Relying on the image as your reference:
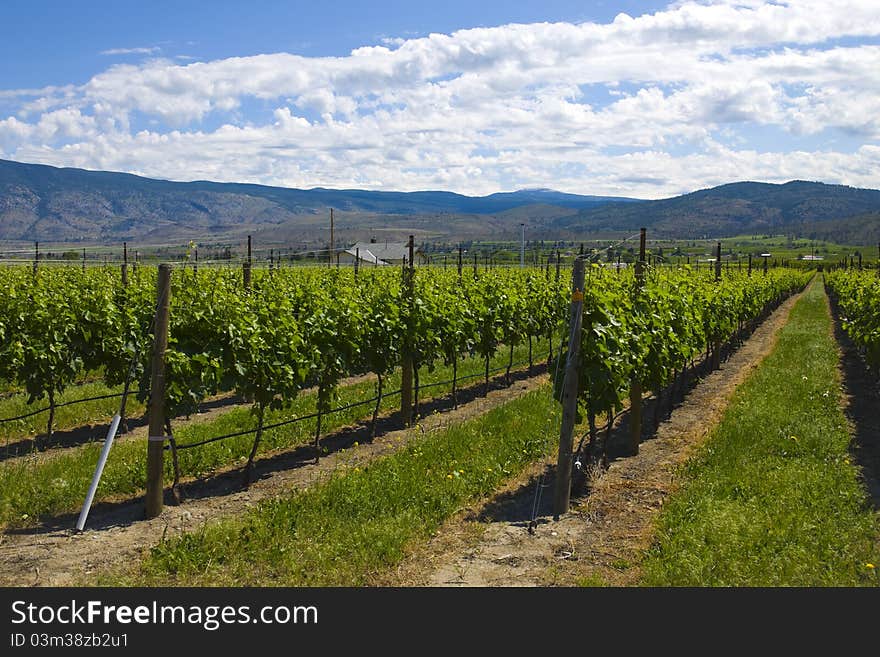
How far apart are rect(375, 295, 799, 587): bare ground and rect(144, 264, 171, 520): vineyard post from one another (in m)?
3.07


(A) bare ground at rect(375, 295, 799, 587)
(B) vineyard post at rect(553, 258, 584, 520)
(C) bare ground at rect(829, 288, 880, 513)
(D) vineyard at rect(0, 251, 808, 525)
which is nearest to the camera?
(A) bare ground at rect(375, 295, 799, 587)

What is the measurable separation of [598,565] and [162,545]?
4.11 metres

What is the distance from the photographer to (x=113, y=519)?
8.06 meters

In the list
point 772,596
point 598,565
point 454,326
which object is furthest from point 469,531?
point 454,326

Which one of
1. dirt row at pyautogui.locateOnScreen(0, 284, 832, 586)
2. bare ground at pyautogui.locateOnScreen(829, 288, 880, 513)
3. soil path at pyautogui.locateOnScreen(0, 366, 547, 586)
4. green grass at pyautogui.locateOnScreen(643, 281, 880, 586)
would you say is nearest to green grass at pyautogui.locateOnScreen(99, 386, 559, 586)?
dirt row at pyautogui.locateOnScreen(0, 284, 832, 586)

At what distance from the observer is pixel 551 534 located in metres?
7.77

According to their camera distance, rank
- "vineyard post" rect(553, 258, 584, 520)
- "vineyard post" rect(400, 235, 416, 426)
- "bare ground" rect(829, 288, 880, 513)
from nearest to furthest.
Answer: "vineyard post" rect(553, 258, 584, 520), "bare ground" rect(829, 288, 880, 513), "vineyard post" rect(400, 235, 416, 426)

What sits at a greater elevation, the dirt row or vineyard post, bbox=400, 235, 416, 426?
vineyard post, bbox=400, 235, 416, 426

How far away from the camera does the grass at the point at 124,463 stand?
8.28 m

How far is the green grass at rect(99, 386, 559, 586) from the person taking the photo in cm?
651

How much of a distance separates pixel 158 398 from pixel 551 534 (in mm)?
4448

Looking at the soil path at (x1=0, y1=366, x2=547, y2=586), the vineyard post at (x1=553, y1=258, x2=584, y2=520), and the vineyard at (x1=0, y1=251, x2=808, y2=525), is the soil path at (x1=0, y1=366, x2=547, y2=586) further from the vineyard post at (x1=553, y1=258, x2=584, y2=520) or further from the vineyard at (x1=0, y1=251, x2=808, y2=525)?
the vineyard post at (x1=553, y1=258, x2=584, y2=520)

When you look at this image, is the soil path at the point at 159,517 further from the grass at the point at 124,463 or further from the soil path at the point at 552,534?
the soil path at the point at 552,534

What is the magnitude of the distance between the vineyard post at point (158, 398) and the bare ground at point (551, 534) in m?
3.07
